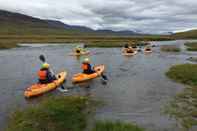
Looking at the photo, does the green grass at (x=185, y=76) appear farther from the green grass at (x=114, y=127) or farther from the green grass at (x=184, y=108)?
the green grass at (x=114, y=127)

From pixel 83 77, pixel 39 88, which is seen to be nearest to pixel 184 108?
pixel 39 88

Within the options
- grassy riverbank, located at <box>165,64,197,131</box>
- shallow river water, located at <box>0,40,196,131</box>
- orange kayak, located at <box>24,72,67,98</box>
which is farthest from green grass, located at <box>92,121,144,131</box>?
orange kayak, located at <box>24,72,67,98</box>

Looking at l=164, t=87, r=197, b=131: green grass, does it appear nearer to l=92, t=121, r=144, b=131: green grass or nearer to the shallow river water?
the shallow river water

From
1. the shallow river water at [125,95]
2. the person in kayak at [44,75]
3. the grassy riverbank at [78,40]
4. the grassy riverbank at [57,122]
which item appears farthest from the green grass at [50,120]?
the grassy riverbank at [78,40]

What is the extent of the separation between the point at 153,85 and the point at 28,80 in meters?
10.7

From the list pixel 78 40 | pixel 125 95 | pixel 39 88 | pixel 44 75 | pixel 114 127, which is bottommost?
pixel 78 40

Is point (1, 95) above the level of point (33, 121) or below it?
below

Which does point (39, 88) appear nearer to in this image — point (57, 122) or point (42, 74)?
point (42, 74)

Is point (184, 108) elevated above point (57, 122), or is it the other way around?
point (57, 122)

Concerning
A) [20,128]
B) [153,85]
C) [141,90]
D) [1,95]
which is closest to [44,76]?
[1,95]

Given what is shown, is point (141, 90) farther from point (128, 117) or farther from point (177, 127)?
point (177, 127)

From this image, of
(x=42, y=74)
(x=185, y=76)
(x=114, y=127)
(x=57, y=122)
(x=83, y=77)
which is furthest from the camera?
(x=83, y=77)

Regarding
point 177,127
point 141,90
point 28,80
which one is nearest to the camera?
point 177,127

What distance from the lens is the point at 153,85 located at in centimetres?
2100
